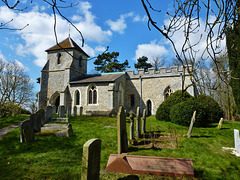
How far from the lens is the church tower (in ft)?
67.8

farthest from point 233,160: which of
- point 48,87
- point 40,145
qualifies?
point 48,87

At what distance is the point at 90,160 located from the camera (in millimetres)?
2877

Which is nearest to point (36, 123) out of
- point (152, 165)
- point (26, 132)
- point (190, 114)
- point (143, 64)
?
point (26, 132)

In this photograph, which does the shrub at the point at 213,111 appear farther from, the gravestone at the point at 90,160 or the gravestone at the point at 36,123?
the gravestone at the point at 90,160

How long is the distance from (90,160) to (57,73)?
20.2 meters

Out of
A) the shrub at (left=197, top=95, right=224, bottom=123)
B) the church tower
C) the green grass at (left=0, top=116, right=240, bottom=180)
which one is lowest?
the green grass at (left=0, top=116, right=240, bottom=180)

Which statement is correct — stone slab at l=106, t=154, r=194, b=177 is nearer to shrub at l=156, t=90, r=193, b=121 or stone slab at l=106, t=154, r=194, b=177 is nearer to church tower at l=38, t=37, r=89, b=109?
shrub at l=156, t=90, r=193, b=121

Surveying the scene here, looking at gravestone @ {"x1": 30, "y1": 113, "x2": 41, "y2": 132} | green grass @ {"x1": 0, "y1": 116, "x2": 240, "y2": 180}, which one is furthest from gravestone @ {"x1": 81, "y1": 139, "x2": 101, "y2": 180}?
gravestone @ {"x1": 30, "y1": 113, "x2": 41, "y2": 132}

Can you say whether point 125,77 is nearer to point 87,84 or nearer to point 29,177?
point 87,84

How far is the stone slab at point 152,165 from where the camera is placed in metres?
4.29

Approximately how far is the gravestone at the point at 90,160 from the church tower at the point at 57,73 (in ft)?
58.8

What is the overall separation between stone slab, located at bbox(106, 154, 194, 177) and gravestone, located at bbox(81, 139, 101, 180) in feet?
5.40

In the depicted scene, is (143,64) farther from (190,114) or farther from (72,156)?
(72,156)

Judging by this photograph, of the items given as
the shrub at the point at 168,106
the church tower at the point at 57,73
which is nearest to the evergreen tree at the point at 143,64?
the church tower at the point at 57,73
